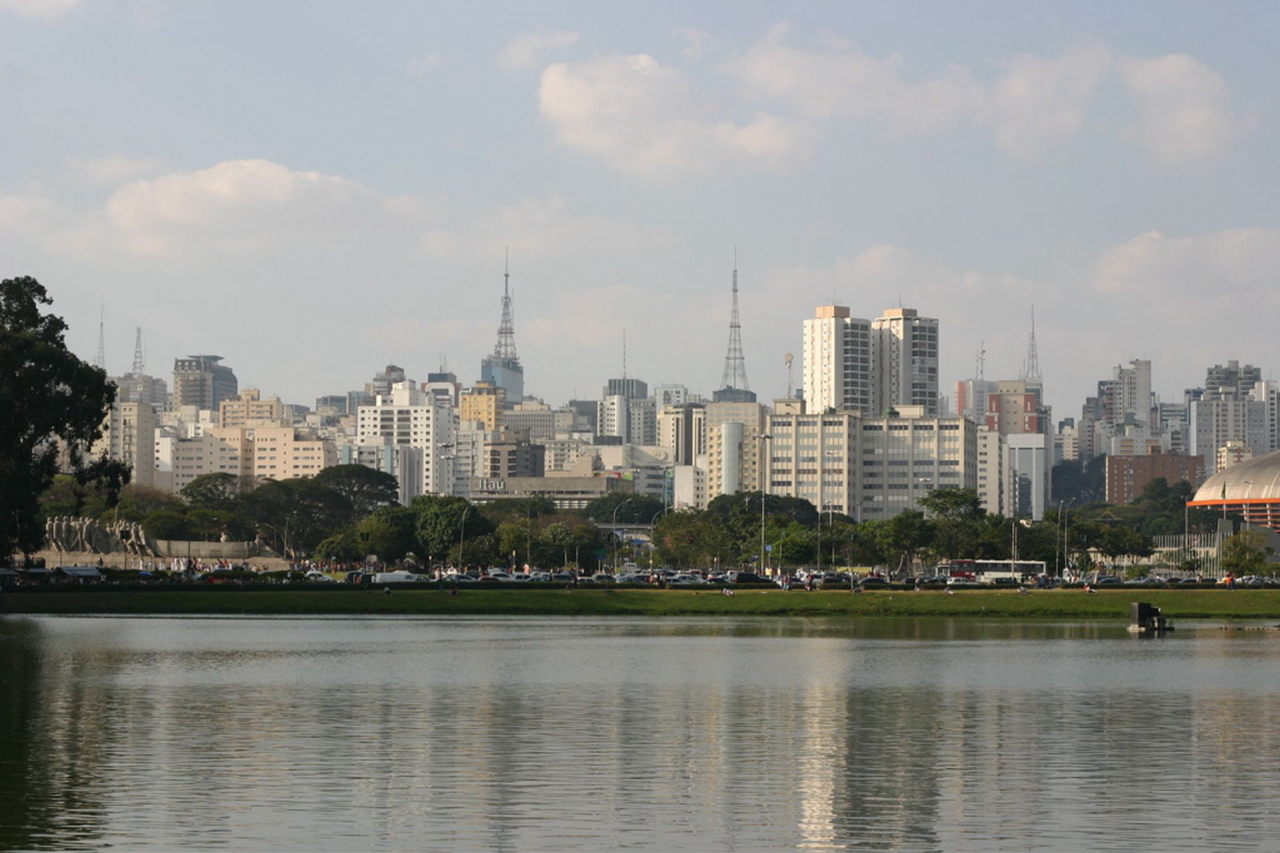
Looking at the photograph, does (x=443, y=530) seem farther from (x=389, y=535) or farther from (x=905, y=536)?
(x=905, y=536)

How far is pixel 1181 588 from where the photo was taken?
115875 millimetres

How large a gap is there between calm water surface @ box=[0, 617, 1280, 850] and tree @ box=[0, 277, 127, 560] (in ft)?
63.8

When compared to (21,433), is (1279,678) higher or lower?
lower

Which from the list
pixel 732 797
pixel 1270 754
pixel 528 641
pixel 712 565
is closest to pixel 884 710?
pixel 1270 754

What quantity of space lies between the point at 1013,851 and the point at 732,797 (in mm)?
5879

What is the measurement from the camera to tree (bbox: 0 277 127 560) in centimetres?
8144

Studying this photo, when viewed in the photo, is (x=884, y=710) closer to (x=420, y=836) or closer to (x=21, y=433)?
(x=420, y=836)

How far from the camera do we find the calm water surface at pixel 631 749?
25.6 metres

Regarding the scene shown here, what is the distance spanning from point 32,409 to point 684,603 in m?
39.6

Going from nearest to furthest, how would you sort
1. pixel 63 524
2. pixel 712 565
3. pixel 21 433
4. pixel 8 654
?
pixel 8 654
pixel 21 433
pixel 63 524
pixel 712 565

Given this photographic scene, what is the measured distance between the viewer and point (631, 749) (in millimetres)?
34500

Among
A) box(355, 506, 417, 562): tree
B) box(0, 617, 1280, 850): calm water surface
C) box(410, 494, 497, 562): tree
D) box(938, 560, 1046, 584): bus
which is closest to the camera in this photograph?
box(0, 617, 1280, 850): calm water surface

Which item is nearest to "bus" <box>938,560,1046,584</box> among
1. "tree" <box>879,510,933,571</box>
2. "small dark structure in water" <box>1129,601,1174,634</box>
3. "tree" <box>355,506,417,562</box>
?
"tree" <box>879,510,933,571</box>

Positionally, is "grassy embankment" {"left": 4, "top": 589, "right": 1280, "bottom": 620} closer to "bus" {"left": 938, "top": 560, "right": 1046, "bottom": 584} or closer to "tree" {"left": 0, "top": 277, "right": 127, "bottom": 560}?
"tree" {"left": 0, "top": 277, "right": 127, "bottom": 560}
